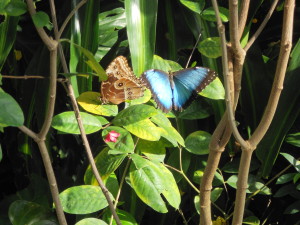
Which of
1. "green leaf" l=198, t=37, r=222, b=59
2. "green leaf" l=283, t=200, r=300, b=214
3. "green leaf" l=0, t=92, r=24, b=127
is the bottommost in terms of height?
"green leaf" l=283, t=200, r=300, b=214

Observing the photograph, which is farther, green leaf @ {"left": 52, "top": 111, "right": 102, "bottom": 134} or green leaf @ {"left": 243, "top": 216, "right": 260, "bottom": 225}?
green leaf @ {"left": 243, "top": 216, "right": 260, "bottom": 225}

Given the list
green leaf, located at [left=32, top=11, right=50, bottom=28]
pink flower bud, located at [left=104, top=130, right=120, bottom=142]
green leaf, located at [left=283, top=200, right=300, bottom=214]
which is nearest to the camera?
green leaf, located at [left=32, top=11, right=50, bottom=28]

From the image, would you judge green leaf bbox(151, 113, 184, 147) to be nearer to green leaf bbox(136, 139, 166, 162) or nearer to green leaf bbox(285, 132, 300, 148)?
green leaf bbox(136, 139, 166, 162)

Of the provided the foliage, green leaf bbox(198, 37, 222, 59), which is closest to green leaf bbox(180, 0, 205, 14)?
the foliage

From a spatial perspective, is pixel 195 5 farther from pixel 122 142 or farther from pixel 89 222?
pixel 89 222

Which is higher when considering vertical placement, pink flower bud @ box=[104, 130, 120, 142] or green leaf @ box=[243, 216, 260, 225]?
pink flower bud @ box=[104, 130, 120, 142]

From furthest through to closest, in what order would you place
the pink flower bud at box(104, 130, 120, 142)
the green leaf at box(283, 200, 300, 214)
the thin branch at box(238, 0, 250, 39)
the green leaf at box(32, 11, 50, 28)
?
1. the green leaf at box(283, 200, 300, 214)
2. the pink flower bud at box(104, 130, 120, 142)
3. the thin branch at box(238, 0, 250, 39)
4. the green leaf at box(32, 11, 50, 28)

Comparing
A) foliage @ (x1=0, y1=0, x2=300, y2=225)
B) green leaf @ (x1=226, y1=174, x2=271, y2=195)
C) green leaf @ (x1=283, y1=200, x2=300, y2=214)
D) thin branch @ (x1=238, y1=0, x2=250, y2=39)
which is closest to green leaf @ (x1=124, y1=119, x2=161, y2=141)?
foliage @ (x1=0, y1=0, x2=300, y2=225)
